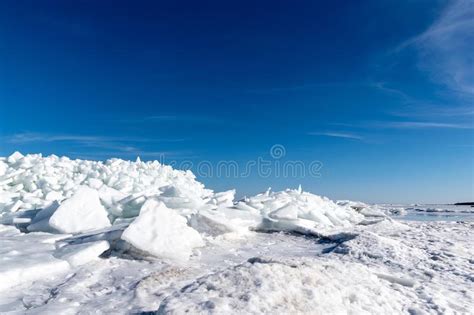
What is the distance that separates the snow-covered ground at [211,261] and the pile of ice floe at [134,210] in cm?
2

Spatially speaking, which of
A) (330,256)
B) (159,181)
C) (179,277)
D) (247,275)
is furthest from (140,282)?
(159,181)

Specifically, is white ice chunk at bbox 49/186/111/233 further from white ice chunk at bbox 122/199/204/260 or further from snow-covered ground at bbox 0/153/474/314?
white ice chunk at bbox 122/199/204/260

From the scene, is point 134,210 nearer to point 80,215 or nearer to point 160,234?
point 80,215

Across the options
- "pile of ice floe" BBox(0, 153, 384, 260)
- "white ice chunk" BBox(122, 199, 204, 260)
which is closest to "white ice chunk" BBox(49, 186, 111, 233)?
"pile of ice floe" BBox(0, 153, 384, 260)

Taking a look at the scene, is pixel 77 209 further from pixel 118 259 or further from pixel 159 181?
pixel 159 181

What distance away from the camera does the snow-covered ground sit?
2.02 meters

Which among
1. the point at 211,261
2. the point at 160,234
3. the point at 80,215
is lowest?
the point at 211,261

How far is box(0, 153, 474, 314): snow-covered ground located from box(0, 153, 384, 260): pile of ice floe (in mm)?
16

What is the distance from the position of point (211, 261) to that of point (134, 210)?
Result: 1.98 m

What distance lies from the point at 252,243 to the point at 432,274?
1894 mm

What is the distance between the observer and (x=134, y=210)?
4992mm

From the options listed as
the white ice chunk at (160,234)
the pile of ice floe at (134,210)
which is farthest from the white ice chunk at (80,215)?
the white ice chunk at (160,234)

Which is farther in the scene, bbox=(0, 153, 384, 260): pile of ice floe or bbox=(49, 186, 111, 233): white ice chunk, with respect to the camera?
bbox=(49, 186, 111, 233): white ice chunk

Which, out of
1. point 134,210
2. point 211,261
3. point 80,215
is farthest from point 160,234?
point 134,210
